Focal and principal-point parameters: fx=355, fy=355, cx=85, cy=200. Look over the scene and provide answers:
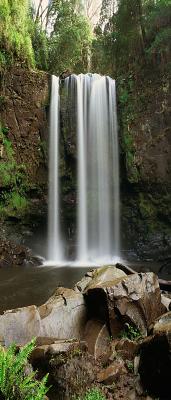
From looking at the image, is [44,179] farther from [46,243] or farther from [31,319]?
[31,319]

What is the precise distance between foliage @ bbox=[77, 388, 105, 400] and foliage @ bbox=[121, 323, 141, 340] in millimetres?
1467

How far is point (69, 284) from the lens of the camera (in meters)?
10.0

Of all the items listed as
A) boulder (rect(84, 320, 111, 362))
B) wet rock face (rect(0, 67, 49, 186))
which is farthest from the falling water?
boulder (rect(84, 320, 111, 362))

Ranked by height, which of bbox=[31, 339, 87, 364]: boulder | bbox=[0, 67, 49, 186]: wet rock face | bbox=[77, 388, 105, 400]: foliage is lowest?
bbox=[77, 388, 105, 400]: foliage

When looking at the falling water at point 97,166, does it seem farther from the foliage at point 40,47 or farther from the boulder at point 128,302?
the boulder at point 128,302

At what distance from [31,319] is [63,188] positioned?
11.6m

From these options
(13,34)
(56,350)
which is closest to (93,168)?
(13,34)

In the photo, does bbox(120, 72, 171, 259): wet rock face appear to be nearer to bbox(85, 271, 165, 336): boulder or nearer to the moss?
the moss

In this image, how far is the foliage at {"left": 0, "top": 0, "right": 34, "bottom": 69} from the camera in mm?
16250

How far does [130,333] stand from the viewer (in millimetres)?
5258

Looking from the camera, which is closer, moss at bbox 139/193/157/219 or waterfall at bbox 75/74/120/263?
moss at bbox 139/193/157/219

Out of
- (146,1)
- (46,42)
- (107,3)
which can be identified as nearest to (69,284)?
(146,1)

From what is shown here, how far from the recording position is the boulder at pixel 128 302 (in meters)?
5.36

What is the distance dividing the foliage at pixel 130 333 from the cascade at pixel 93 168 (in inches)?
440
